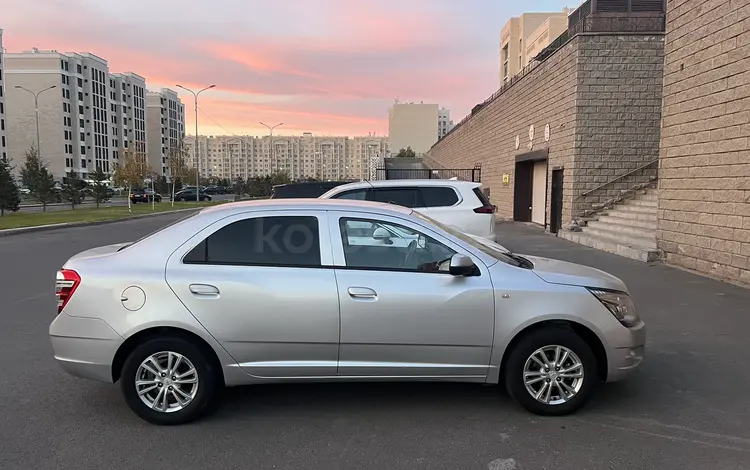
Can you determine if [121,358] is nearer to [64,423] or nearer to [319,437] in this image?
[64,423]

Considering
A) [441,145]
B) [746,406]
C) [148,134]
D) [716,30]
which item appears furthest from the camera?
[148,134]

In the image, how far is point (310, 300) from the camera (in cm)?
397

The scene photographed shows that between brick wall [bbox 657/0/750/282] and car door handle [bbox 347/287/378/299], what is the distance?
316 inches

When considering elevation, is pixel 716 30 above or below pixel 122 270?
above

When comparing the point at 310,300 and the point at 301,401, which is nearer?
the point at 310,300

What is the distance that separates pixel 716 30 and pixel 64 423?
38.4 ft

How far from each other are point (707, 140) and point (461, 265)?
28.5 ft

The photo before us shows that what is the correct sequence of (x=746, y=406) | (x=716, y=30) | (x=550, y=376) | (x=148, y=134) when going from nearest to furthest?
(x=550, y=376), (x=746, y=406), (x=716, y=30), (x=148, y=134)

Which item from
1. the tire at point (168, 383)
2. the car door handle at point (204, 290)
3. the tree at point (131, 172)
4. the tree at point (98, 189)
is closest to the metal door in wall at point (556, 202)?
the car door handle at point (204, 290)

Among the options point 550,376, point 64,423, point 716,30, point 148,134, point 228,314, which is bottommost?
point 64,423

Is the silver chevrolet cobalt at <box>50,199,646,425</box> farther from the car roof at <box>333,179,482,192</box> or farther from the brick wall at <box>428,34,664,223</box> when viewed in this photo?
the brick wall at <box>428,34,664,223</box>

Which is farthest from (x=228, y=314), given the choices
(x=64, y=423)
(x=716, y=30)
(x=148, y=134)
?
(x=148, y=134)

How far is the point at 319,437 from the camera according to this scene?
12.7 ft

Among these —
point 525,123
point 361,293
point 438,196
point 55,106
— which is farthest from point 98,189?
point 55,106
